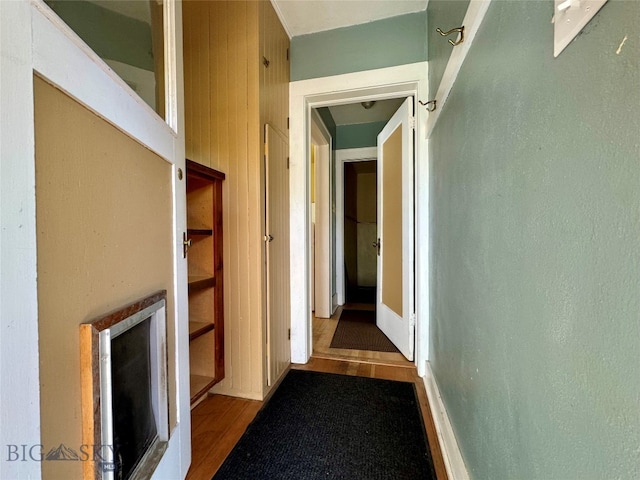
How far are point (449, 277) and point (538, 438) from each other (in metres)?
0.83

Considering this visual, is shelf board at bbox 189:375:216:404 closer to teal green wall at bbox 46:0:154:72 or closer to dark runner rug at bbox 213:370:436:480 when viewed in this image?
dark runner rug at bbox 213:370:436:480

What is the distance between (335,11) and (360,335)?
9.23 feet

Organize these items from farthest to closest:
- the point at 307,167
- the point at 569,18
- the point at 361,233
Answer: the point at 361,233, the point at 307,167, the point at 569,18

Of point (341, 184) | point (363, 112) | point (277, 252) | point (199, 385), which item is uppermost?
point (363, 112)

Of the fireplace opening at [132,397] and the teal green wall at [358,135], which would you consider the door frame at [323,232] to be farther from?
the fireplace opening at [132,397]

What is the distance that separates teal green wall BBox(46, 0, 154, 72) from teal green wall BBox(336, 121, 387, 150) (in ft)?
9.67

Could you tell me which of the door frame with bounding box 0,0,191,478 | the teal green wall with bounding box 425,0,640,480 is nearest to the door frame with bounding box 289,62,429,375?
the teal green wall with bounding box 425,0,640,480

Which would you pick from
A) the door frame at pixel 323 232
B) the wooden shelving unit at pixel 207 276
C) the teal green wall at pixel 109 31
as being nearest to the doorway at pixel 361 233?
the door frame at pixel 323 232

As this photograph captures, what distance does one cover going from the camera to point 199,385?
5.20 ft

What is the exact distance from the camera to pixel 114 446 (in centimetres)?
74

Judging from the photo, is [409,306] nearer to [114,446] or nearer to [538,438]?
[538,438]

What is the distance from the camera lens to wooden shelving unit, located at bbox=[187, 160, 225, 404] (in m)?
1.65

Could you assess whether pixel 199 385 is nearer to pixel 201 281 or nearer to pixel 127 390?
pixel 201 281

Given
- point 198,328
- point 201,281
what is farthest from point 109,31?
point 198,328
